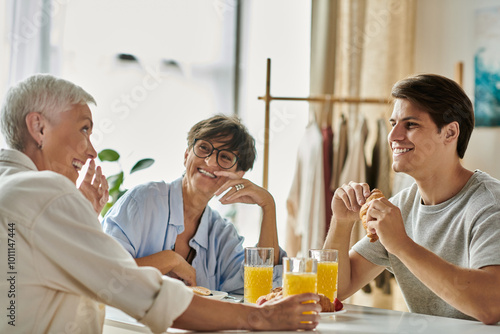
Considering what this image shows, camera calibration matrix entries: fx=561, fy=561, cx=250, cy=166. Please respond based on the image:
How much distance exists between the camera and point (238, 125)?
217 cm

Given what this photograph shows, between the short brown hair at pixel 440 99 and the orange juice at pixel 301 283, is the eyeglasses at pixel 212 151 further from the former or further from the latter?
the orange juice at pixel 301 283

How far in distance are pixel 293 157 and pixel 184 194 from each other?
1.75 m

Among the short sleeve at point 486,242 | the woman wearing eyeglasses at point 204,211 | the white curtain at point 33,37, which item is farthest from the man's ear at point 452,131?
the white curtain at point 33,37

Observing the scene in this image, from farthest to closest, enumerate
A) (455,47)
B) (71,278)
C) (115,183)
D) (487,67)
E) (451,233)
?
(455,47)
(487,67)
(115,183)
(451,233)
(71,278)

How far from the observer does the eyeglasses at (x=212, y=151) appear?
210 centimetres

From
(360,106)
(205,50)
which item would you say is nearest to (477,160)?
(360,106)

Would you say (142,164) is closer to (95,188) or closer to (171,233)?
(171,233)

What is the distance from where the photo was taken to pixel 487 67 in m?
3.50

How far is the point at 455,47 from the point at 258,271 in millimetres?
2684

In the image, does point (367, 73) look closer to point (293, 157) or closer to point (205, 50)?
point (293, 157)

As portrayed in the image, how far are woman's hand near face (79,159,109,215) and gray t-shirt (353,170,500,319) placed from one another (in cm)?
91

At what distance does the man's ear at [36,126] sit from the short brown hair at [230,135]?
2.78ft

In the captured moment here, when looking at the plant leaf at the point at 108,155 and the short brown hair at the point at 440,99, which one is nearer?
the short brown hair at the point at 440,99

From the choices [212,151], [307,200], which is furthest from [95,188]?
[307,200]
